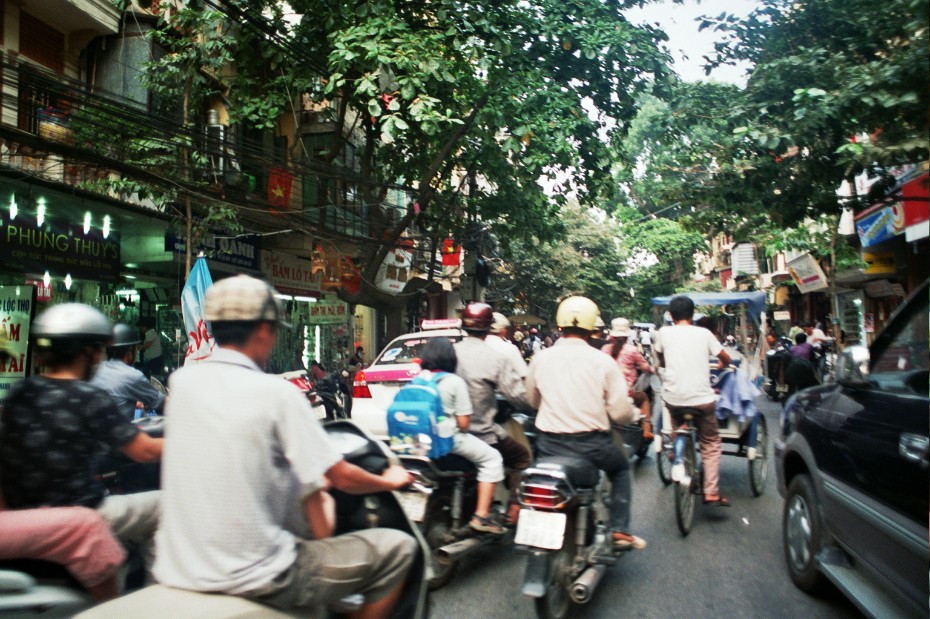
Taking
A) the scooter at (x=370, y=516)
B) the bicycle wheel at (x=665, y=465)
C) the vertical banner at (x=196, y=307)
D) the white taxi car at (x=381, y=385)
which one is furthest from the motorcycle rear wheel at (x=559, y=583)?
the vertical banner at (x=196, y=307)

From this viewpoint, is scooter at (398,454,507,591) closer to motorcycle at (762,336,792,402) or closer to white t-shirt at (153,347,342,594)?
white t-shirt at (153,347,342,594)

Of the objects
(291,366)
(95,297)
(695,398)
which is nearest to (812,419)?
(695,398)

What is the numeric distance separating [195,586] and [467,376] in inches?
123

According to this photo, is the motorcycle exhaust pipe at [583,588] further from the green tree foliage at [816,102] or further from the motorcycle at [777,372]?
the motorcycle at [777,372]

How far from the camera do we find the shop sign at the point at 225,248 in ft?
39.2

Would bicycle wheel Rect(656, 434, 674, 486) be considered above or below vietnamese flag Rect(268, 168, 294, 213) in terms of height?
below

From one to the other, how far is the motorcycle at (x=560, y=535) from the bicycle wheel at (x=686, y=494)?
1.46 metres

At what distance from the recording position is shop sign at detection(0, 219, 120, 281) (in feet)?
29.0

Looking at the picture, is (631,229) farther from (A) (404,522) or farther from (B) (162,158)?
(A) (404,522)

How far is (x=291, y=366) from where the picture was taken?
1670 centimetres

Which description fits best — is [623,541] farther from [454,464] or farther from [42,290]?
[42,290]

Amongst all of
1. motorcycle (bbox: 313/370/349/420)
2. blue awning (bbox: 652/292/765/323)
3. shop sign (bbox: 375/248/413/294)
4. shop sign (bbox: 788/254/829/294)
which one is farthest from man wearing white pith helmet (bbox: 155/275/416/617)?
shop sign (bbox: 788/254/829/294)

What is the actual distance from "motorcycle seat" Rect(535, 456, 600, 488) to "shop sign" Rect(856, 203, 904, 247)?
4.71 metres

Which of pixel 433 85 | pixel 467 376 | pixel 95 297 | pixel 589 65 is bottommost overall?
pixel 467 376
